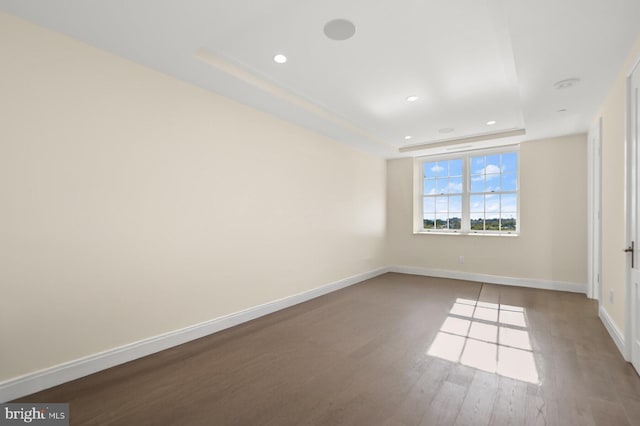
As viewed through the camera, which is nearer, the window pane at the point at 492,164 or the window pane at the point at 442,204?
the window pane at the point at 492,164

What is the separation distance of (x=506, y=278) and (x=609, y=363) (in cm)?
323

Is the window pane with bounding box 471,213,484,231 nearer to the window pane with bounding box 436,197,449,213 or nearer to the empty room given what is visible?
the window pane with bounding box 436,197,449,213

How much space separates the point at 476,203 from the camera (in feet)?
20.2

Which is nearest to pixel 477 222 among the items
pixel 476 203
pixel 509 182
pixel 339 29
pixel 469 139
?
pixel 476 203

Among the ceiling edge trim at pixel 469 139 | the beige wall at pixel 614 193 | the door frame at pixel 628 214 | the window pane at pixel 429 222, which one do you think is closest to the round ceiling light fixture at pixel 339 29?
the beige wall at pixel 614 193

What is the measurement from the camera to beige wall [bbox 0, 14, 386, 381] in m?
2.12

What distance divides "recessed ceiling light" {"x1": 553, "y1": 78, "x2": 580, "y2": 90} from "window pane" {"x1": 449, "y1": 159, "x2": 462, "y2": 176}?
3.23 meters

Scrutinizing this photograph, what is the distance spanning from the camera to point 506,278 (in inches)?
221

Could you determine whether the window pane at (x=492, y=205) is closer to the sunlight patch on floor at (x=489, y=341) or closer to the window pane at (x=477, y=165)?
the window pane at (x=477, y=165)

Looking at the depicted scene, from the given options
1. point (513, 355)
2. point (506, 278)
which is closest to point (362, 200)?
point (506, 278)

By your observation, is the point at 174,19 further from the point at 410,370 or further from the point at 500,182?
the point at 500,182

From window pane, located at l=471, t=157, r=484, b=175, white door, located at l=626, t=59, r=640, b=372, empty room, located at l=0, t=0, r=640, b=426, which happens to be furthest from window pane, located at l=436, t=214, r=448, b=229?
white door, located at l=626, t=59, r=640, b=372

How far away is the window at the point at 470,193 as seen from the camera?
5812 millimetres

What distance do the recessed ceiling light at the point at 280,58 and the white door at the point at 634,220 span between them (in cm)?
283
